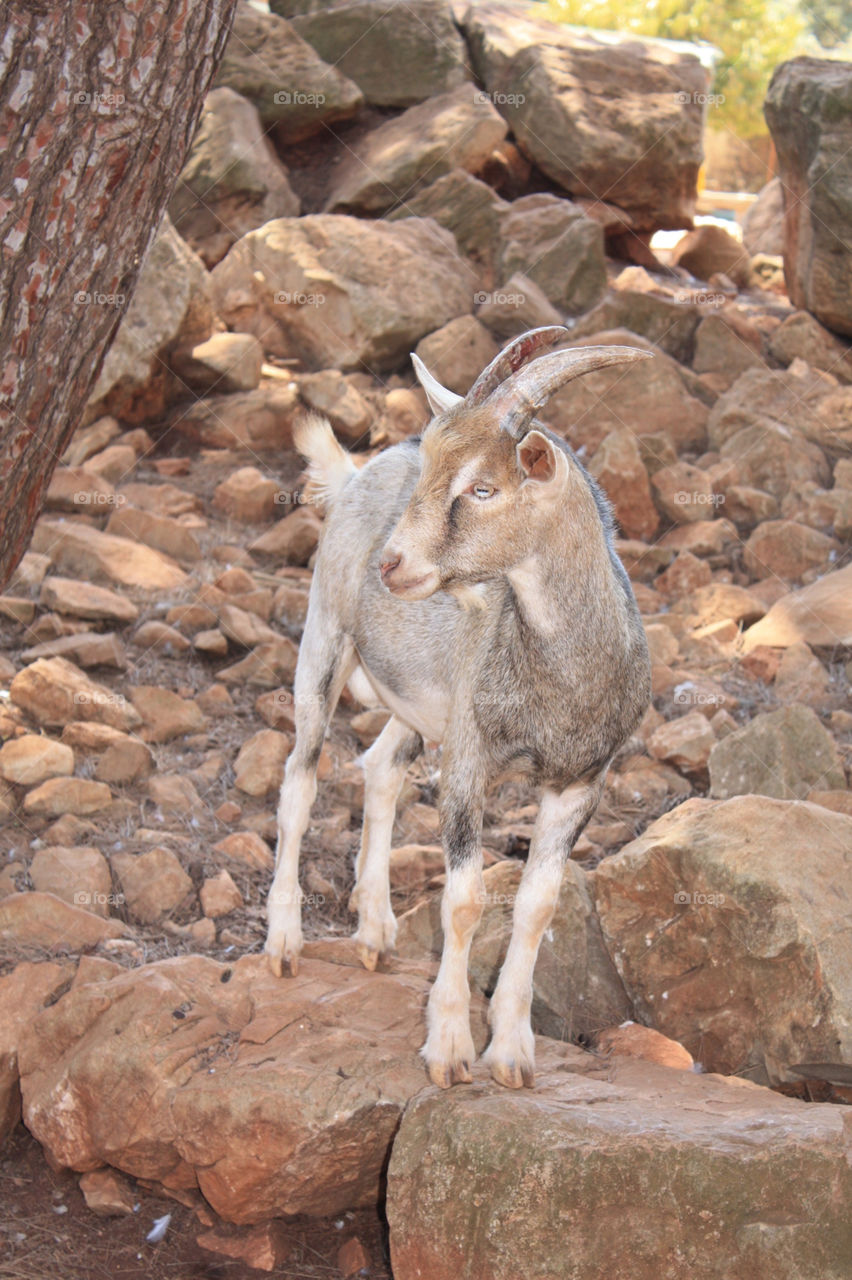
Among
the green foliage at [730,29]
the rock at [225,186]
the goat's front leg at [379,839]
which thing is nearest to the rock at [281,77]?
the rock at [225,186]

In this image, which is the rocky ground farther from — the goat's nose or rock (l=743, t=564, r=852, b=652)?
the goat's nose

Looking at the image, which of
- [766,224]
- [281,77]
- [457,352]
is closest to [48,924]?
[457,352]

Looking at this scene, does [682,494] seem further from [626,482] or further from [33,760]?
[33,760]

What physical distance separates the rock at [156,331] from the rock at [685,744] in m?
4.60

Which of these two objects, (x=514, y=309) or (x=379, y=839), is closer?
(x=379, y=839)

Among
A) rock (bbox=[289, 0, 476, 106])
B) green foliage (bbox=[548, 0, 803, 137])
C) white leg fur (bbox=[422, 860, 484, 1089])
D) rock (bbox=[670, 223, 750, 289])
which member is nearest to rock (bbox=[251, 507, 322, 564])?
white leg fur (bbox=[422, 860, 484, 1089])

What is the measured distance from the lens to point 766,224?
13.0m

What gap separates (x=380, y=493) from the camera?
14.0ft

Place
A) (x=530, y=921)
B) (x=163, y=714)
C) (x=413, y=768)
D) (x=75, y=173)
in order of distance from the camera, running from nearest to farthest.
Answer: (x=75, y=173), (x=530, y=921), (x=163, y=714), (x=413, y=768)

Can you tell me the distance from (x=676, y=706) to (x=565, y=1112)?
3.43m

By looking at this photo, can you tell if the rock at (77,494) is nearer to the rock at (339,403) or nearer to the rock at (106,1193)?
the rock at (339,403)

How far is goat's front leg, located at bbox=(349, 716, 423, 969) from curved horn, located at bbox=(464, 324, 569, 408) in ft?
4.97

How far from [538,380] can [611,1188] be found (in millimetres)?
2006

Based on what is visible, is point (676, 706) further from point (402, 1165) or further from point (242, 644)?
point (402, 1165)
